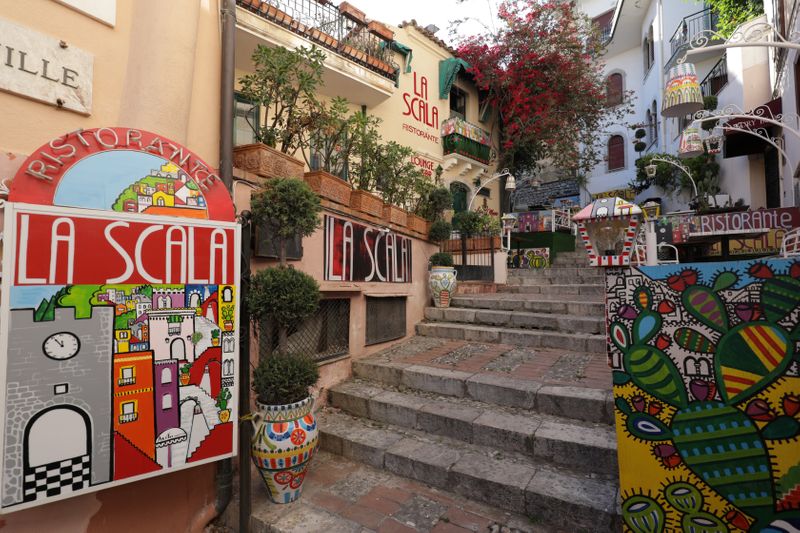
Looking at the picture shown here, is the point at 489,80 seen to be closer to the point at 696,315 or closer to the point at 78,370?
the point at 696,315

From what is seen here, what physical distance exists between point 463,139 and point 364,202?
8177mm

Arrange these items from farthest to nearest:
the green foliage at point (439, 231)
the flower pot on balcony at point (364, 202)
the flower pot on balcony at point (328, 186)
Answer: the green foliage at point (439, 231), the flower pot on balcony at point (364, 202), the flower pot on balcony at point (328, 186)

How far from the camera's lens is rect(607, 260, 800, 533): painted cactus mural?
1.85 metres

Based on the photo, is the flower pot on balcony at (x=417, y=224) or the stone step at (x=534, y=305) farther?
the flower pot on balcony at (x=417, y=224)

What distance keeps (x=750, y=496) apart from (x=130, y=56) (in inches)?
193

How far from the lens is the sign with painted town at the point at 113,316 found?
2.08 meters

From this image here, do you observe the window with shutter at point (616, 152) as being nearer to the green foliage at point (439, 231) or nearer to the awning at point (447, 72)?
the awning at point (447, 72)

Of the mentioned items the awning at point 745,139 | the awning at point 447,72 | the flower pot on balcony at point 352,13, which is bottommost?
the awning at point 745,139

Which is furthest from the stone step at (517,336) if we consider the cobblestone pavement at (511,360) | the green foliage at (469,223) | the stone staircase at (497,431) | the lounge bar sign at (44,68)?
the lounge bar sign at (44,68)

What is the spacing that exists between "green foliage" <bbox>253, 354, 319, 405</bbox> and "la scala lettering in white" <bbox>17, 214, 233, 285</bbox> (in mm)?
833

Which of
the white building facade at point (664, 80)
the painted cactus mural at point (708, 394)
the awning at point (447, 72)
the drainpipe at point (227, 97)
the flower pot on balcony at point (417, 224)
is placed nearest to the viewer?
the painted cactus mural at point (708, 394)

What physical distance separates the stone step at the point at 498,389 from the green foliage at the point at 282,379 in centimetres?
163

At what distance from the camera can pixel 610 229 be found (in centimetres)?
402

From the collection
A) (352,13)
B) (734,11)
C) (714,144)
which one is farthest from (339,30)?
(734,11)
